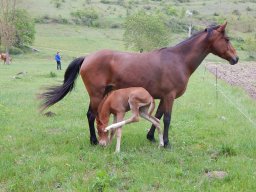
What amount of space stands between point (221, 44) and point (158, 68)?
Result: 1.55 m

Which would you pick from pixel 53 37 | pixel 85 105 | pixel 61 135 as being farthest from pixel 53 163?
pixel 53 37

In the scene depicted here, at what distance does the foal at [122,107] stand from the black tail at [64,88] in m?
1.22

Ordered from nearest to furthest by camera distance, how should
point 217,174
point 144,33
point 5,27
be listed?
point 217,174
point 5,27
point 144,33

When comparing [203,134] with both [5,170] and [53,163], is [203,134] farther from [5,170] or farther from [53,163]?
[5,170]

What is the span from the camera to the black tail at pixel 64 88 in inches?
386

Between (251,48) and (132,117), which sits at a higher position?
(132,117)

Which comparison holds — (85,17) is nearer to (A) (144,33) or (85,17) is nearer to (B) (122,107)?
(A) (144,33)

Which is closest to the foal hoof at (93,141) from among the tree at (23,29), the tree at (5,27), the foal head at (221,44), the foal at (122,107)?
the foal at (122,107)

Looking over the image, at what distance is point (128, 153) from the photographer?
849 centimetres

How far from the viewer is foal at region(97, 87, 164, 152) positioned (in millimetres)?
8547

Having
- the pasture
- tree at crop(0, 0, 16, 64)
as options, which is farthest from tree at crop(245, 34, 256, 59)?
the pasture

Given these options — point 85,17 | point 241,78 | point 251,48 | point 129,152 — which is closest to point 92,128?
point 129,152

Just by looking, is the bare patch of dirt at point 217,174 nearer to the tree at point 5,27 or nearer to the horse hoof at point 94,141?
the horse hoof at point 94,141

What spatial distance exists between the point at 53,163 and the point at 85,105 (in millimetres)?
7624
